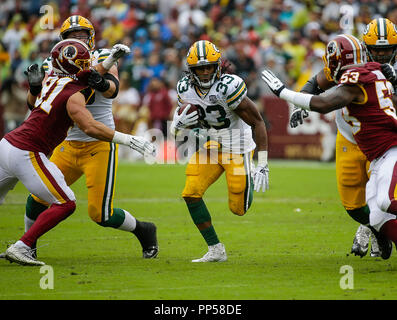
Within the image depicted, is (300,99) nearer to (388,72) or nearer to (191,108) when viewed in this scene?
(388,72)

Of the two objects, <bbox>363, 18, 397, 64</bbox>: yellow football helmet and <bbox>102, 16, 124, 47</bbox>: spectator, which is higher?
<bbox>102, 16, 124, 47</bbox>: spectator

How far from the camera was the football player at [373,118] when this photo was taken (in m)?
5.66

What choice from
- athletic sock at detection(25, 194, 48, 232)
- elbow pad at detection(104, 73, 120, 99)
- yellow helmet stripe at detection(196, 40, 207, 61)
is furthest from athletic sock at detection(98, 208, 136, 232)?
yellow helmet stripe at detection(196, 40, 207, 61)

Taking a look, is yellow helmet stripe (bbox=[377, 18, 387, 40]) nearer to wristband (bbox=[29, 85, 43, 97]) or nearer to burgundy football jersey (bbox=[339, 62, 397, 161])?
burgundy football jersey (bbox=[339, 62, 397, 161])

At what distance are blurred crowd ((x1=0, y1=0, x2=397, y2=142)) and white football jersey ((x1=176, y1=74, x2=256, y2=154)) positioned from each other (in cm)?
926

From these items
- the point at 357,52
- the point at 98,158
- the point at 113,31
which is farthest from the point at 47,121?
the point at 113,31

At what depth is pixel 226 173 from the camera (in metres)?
6.71

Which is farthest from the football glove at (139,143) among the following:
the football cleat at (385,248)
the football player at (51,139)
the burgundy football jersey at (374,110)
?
the football cleat at (385,248)

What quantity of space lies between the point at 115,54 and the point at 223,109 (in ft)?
3.44

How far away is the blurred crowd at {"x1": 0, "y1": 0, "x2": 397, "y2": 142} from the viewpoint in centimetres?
1691

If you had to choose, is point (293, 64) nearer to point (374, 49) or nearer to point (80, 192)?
point (80, 192)

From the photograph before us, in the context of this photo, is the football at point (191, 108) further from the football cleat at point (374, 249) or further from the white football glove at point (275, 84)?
the football cleat at point (374, 249)

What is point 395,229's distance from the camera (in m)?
5.67

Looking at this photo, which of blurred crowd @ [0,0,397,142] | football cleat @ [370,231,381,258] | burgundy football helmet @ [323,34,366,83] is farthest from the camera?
blurred crowd @ [0,0,397,142]
